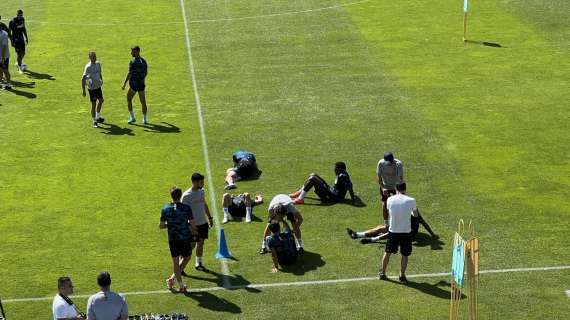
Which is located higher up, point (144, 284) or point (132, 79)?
point (132, 79)

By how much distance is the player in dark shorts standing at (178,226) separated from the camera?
18.8 metres

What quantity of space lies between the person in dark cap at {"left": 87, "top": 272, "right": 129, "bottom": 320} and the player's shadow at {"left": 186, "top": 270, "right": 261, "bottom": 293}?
467 centimetres

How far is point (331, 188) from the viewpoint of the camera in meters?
24.3

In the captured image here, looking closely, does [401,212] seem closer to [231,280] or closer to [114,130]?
[231,280]

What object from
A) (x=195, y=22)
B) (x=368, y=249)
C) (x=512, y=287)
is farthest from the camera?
(x=195, y=22)

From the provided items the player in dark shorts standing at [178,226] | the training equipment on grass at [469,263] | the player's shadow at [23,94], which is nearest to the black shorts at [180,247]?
the player in dark shorts standing at [178,226]

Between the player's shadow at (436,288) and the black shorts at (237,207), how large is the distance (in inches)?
207

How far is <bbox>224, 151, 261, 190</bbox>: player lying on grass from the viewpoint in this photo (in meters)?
25.7

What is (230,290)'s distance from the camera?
19.5m

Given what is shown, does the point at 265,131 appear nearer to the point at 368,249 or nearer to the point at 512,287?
the point at 368,249

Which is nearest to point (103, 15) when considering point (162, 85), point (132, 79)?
point (162, 85)

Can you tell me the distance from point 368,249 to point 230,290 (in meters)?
3.39

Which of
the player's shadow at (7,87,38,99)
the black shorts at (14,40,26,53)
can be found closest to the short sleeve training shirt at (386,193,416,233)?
the player's shadow at (7,87,38,99)

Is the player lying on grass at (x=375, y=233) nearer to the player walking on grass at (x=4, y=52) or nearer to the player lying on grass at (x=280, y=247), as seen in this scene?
the player lying on grass at (x=280, y=247)
